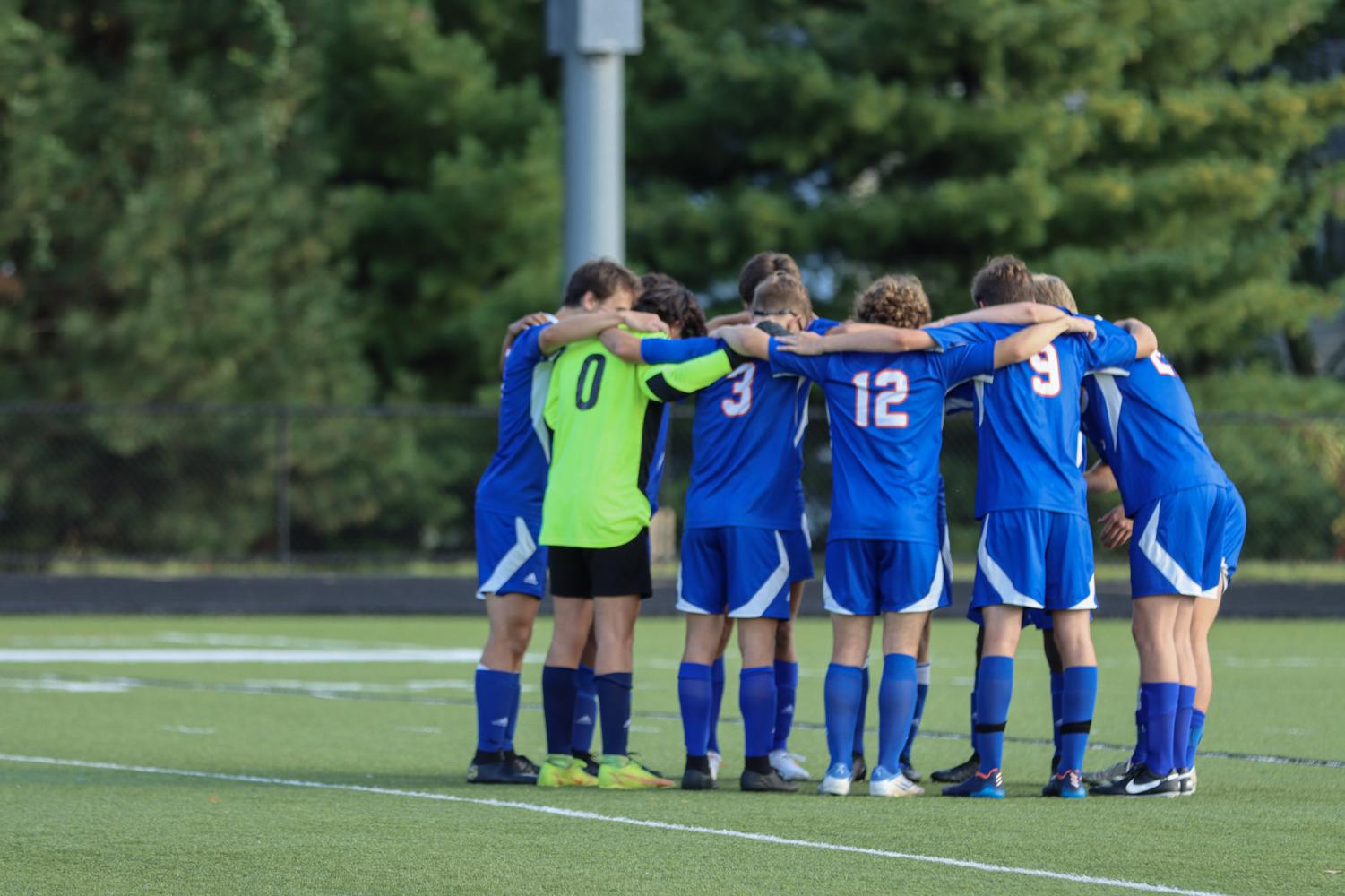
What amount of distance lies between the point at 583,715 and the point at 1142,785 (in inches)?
86.1

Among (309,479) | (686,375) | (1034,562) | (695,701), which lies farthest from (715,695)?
(309,479)

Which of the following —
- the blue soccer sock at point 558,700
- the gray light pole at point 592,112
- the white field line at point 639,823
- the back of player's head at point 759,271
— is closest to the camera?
the white field line at point 639,823

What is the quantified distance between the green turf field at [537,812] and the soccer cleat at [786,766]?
14.8 inches

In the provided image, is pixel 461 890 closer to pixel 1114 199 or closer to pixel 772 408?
pixel 772 408

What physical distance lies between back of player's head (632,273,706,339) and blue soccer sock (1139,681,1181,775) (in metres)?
2.28

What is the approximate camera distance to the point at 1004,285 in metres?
8.16

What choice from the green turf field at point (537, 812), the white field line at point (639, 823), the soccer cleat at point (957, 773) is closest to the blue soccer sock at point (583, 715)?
the green turf field at point (537, 812)

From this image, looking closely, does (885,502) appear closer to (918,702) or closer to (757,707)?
(757,707)

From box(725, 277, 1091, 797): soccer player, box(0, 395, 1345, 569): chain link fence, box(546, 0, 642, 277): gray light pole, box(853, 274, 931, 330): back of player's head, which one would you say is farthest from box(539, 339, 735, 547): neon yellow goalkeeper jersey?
box(0, 395, 1345, 569): chain link fence

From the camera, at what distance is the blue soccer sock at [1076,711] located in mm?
7949

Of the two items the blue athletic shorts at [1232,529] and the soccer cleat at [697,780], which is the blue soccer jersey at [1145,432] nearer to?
the blue athletic shorts at [1232,529]

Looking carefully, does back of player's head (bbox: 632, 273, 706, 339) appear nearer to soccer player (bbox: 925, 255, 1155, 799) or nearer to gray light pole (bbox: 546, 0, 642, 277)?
soccer player (bbox: 925, 255, 1155, 799)

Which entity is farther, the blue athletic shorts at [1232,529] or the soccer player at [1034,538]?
the blue athletic shorts at [1232,529]

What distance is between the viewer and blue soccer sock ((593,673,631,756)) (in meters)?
8.23
